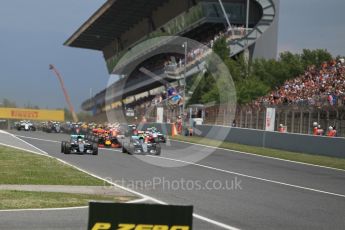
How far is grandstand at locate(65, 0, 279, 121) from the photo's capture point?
2438 inches

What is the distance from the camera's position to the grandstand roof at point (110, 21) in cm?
7888

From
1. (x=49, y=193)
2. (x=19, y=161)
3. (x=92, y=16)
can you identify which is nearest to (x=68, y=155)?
(x=19, y=161)

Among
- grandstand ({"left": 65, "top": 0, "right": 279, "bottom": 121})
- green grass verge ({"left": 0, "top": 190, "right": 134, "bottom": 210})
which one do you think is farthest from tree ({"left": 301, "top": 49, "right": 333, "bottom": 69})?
green grass verge ({"left": 0, "top": 190, "right": 134, "bottom": 210})

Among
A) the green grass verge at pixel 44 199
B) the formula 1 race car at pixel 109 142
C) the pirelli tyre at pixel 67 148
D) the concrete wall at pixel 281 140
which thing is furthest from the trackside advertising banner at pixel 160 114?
the green grass verge at pixel 44 199

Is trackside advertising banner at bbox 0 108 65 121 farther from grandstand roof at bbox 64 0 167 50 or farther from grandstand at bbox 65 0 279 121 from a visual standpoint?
grandstand roof at bbox 64 0 167 50

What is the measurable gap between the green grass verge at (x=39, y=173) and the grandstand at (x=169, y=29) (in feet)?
87.0

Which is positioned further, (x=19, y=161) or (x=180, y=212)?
(x=19, y=161)

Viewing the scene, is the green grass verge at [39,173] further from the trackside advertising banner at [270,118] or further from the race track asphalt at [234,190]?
the trackside advertising banner at [270,118]

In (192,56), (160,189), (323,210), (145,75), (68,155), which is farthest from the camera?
(145,75)

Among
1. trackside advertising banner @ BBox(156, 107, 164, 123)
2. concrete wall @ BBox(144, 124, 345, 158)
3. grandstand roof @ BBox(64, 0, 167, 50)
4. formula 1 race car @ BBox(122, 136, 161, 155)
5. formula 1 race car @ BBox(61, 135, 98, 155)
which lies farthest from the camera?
grandstand roof @ BBox(64, 0, 167, 50)

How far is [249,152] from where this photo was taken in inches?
1262

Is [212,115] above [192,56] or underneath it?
underneath

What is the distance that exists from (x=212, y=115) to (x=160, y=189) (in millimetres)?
32693

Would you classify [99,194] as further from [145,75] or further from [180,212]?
[145,75]
